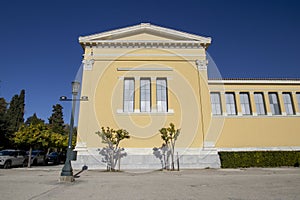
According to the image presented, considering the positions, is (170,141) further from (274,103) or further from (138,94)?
(274,103)

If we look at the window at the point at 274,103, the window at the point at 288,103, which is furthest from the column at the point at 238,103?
the window at the point at 288,103

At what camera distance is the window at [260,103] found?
18703 mm

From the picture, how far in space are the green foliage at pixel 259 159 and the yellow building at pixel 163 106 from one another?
2.98 feet

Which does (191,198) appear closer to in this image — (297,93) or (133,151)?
(133,151)

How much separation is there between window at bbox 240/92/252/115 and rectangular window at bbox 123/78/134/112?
33.5 feet

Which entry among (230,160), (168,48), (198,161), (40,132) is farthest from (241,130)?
(40,132)

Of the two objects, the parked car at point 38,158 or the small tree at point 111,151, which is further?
the parked car at point 38,158

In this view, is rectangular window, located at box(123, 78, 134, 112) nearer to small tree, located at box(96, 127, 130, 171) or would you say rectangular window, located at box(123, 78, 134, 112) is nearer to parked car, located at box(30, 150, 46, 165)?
small tree, located at box(96, 127, 130, 171)

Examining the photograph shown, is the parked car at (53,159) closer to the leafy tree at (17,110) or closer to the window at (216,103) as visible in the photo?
the window at (216,103)

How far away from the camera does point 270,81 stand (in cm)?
1919

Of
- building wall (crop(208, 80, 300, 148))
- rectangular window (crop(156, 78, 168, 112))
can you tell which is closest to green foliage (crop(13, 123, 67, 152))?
rectangular window (crop(156, 78, 168, 112))

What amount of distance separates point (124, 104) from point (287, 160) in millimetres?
13508

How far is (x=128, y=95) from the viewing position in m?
16.8

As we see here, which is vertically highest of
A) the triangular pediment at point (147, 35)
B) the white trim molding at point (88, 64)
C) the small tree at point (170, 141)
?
the triangular pediment at point (147, 35)
